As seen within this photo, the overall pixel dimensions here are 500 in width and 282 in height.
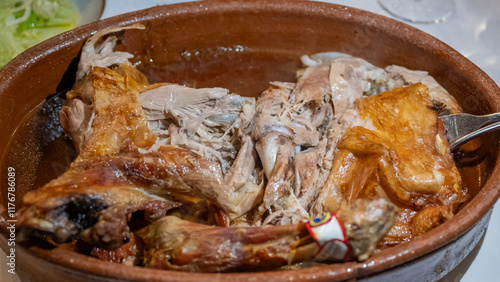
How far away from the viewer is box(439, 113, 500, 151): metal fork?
6.73 ft

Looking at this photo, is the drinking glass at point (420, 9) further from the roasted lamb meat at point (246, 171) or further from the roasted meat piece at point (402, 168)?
the roasted meat piece at point (402, 168)

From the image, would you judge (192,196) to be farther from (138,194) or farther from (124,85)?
(124,85)

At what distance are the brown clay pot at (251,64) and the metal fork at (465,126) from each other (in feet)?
0.26

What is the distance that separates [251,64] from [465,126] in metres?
1.20

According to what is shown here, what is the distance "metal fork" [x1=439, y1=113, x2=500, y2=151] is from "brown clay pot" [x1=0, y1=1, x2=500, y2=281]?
3.1 inches

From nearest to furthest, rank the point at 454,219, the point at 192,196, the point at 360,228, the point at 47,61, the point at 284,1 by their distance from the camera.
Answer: the point at 360,228, the point at 454,219, the point at 192,196, the point at 47,61, the point at 284,1

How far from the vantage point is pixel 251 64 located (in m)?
2.69

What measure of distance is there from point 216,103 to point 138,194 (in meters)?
0.68

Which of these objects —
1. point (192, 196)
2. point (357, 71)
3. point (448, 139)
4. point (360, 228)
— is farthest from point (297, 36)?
point (360, 228)

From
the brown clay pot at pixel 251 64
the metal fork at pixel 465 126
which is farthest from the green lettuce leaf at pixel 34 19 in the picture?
the metal fork at pixel 465 126

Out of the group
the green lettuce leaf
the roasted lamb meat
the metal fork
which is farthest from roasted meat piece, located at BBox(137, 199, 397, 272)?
the green lettuce leaf

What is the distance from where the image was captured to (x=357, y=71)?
243 cm

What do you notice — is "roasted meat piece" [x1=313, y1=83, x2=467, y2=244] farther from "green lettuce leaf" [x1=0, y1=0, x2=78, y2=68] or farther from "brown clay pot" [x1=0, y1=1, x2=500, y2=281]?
"green lettuce leaf" [x1=0, y1=0, x2=78, y2=68]

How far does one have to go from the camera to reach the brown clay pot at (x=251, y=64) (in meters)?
1.69
